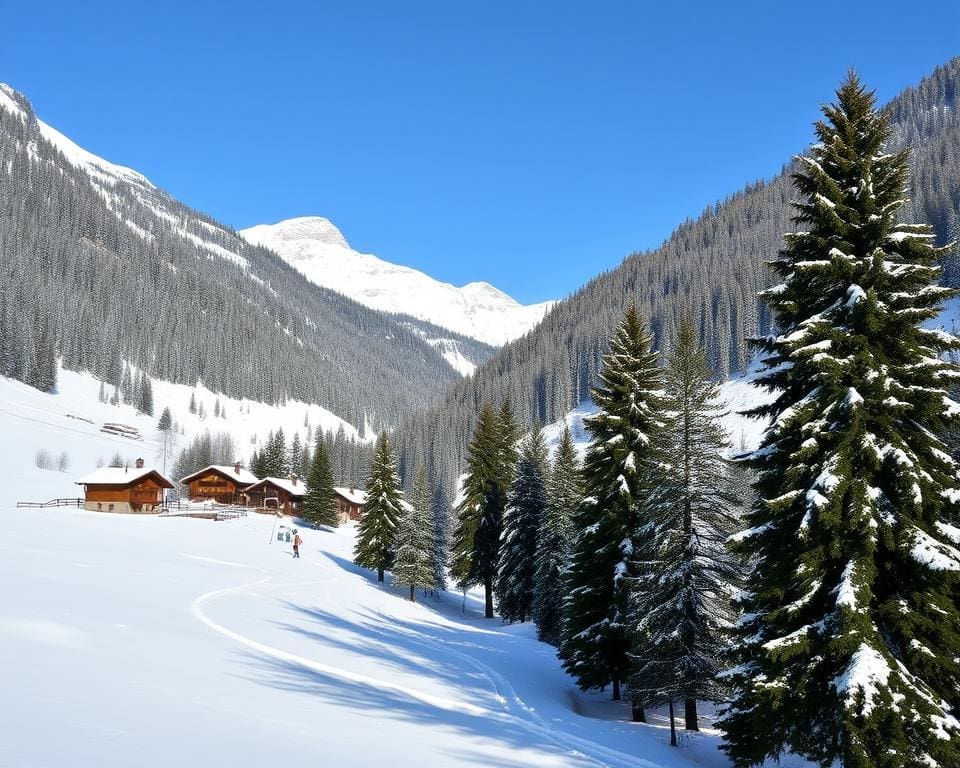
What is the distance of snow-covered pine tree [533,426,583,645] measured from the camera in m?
40.2

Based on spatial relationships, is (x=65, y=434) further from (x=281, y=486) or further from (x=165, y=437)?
(x=281, y=486)

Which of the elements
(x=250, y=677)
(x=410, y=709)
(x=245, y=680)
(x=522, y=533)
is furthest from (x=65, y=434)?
(x=410, y=709)

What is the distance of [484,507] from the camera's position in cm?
5553

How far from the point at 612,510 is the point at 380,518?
126ft

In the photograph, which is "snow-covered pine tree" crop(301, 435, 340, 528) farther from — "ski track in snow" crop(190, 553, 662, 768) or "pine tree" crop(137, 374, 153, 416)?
"pine tree" crop(137, 374, 153, 416)

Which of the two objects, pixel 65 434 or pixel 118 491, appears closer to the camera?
pixel 118 491

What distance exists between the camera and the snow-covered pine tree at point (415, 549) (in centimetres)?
5438

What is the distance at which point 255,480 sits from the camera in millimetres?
105688

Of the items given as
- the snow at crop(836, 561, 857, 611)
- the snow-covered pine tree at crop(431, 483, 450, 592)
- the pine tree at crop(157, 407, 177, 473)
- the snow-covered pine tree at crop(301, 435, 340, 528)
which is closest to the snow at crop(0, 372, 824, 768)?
the snow at crop(836, 561, 857, 611)

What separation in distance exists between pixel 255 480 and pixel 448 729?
98.9 meters

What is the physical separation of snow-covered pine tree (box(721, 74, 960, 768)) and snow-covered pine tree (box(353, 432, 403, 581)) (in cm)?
4703

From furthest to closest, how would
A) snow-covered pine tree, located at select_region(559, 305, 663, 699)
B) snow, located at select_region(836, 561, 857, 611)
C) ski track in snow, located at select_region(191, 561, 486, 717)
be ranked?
1. snow-covered pine tree, located at select_region(559, 305, 663, 699)
2. ski track in snow, located at select_region(191, 561, 486, 717)
3. snow, located at select_region(836, 561, 857, 611)

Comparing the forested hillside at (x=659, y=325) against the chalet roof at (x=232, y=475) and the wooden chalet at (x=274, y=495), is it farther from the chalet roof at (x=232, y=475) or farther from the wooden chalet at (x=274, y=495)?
the chalet roof at (x=232, y=475)

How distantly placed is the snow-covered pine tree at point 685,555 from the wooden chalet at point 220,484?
3547 inches
